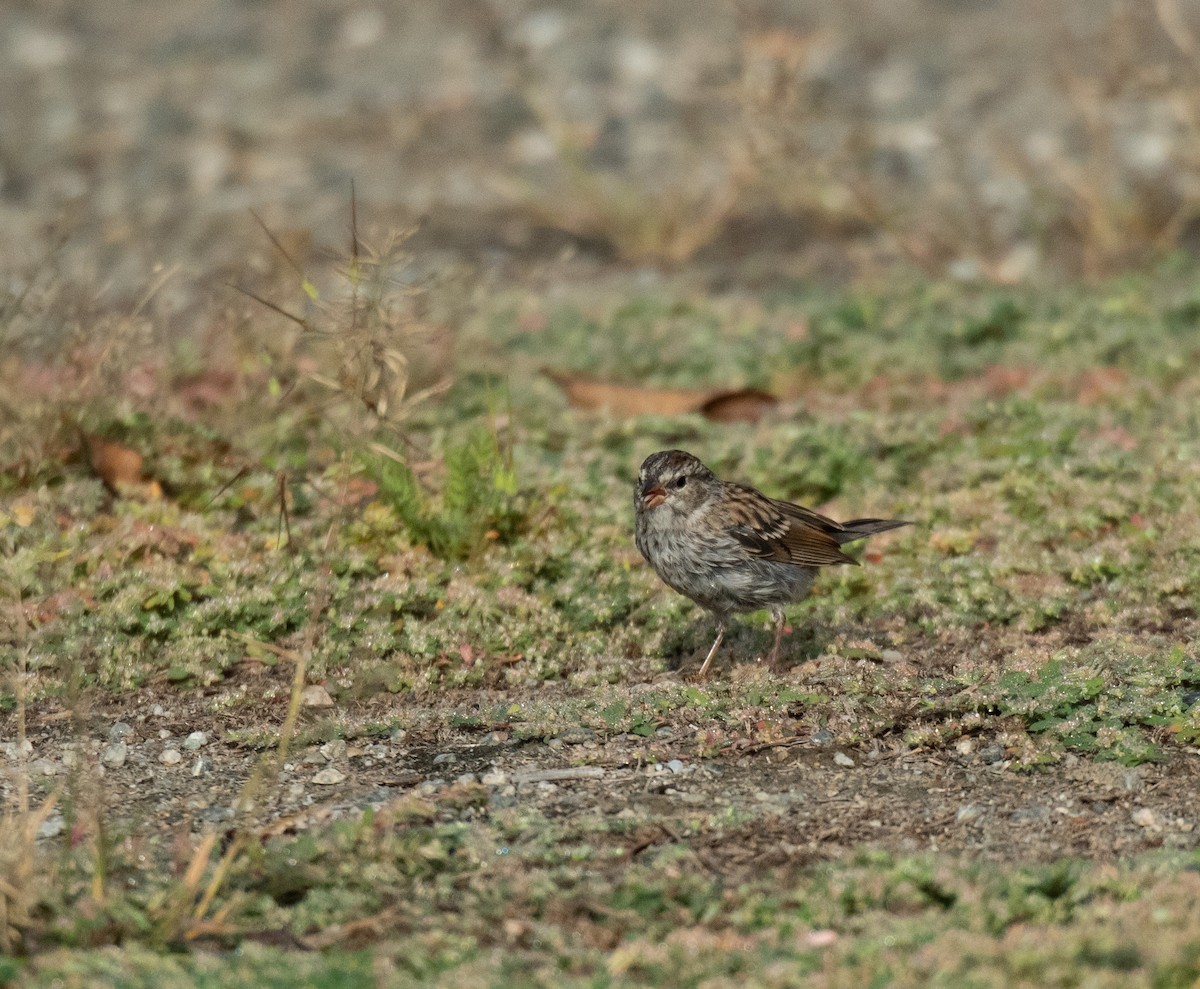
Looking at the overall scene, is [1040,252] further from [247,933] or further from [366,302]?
[247,933]

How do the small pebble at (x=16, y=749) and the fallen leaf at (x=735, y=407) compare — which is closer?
the small pebble at (x=16, y=749)

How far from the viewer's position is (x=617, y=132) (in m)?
15.9

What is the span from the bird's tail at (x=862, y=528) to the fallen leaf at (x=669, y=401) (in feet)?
7.22

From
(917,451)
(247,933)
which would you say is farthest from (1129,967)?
(917,451)

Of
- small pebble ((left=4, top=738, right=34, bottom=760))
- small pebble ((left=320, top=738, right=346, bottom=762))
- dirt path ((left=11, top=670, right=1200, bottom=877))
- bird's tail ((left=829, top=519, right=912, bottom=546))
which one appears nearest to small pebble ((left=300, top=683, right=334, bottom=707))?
dirt path ((left=11, top=670, right=1200, bottom=877))

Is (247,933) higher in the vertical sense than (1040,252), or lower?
lower

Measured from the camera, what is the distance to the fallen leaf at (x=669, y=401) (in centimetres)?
962

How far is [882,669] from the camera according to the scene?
670 centimetres

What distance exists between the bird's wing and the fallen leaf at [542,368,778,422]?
2.34 metres

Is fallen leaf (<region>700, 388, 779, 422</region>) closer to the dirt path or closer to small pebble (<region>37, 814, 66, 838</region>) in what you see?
the dirt path

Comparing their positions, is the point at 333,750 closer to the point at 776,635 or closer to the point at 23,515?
the point at 776,635

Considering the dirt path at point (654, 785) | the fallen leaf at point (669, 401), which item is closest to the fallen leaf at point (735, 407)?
the fallen leaf at point (669, 401)

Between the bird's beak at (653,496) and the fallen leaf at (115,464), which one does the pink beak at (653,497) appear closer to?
the bird's beak at (653,496)

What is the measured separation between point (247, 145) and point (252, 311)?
24.6 ft
